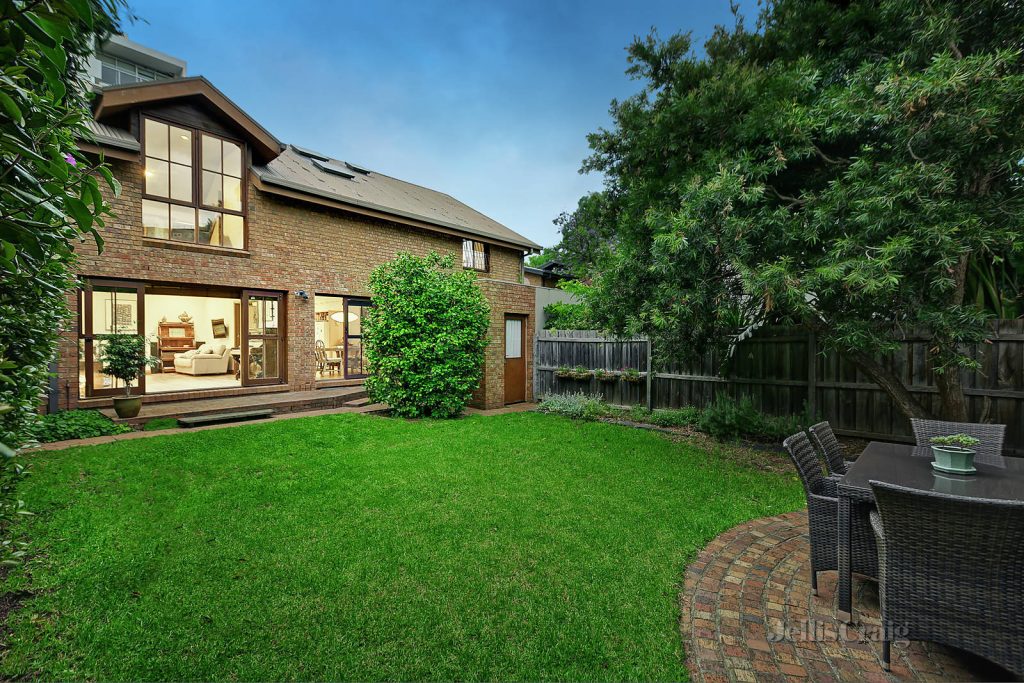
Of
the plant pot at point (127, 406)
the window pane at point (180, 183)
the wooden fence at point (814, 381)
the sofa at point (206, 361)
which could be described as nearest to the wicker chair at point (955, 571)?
the wooden fence at point (814, 381)

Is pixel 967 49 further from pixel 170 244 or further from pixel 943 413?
pixel 170 244

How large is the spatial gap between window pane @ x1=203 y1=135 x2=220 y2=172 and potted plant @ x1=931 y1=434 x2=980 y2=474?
503 inches

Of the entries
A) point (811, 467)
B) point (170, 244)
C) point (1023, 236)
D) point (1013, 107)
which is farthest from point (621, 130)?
point (170, 244)

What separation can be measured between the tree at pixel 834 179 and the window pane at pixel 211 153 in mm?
8855

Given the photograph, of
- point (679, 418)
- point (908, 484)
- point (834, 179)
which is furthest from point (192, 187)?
point (908, 484)

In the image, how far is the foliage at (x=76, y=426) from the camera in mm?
6812

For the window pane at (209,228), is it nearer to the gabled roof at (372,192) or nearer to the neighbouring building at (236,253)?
the neighbouring building at (236,253)

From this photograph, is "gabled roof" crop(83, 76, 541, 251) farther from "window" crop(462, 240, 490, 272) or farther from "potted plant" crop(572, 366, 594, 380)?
"potted plant" crop(572, 366, 594, 380)

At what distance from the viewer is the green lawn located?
2416mm

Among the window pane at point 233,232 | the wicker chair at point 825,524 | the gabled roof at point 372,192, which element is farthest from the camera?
the gabled roof at point 372,192

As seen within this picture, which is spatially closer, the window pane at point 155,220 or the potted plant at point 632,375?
the window pane at point 155,220

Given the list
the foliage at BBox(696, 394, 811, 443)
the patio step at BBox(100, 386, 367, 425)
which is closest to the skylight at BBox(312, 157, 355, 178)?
the patio step at BBox(100, 386, 367, 425)

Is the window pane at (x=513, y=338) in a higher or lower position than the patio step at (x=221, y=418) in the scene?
higher

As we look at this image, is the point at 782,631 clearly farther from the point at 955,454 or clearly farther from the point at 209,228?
the point at 209,228
